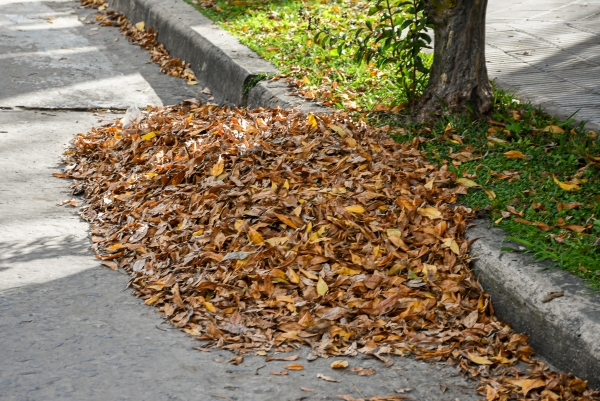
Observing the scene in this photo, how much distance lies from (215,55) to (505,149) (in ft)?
9.75

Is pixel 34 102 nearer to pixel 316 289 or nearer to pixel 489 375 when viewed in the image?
pixel 316 289

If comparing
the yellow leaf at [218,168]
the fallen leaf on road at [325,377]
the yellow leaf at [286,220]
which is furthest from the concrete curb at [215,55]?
the fallen leaf on road at [325,377]

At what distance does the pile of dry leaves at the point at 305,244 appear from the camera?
296 cm

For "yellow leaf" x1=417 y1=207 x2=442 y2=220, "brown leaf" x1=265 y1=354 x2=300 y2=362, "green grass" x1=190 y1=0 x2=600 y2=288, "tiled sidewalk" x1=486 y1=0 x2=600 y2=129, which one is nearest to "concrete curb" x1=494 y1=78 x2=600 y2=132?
"tiled sidewalk" x1=486 y1=0 x2=600 y2=129

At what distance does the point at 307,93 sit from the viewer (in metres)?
5.15

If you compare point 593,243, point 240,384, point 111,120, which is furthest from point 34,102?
point 593,243

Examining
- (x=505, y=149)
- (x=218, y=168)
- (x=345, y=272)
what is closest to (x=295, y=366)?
(x=345, y=272)

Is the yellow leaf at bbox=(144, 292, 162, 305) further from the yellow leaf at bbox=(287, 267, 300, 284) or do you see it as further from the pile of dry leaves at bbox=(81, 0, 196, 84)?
the pile of dry leaves at bbox=(81, 0, 196, 84)

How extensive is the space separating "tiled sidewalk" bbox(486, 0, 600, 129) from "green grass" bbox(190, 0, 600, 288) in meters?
0.34

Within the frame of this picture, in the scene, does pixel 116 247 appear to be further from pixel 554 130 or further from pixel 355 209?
pixel 554 130

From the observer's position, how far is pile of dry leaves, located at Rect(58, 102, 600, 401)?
2.96m

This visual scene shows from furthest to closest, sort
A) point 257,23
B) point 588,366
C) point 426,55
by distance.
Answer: point 257,23
point 426,55
point 588,366

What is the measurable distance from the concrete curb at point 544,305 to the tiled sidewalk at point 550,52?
5.66ft

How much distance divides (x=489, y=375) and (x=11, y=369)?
5.74 feet
